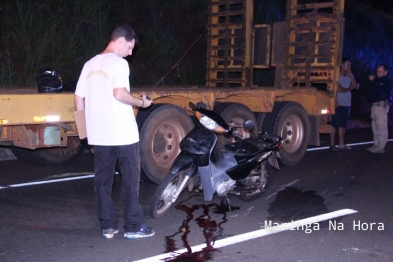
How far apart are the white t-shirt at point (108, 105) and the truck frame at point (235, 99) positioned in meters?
1.53

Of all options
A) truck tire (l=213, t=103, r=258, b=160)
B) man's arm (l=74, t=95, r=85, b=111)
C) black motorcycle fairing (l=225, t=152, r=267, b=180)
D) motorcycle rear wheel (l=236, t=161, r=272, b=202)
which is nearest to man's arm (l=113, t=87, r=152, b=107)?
man's arm (l=74, t=95, r=85, b=111)

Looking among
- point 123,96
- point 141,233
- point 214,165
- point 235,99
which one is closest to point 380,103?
point 235,99

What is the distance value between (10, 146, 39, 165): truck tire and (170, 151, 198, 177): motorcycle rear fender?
3633 millimetres

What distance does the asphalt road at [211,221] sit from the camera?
18.1 feet

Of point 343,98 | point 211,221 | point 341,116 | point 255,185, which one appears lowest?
point 211,221

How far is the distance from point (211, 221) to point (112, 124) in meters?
1.73

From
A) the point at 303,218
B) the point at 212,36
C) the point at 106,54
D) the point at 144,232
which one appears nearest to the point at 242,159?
the point at 303,218

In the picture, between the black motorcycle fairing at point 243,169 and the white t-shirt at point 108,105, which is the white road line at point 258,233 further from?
the white t-shirt at point 108,105

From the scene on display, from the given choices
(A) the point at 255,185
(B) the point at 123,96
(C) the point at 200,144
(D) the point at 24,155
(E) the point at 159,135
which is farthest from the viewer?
(D) the point at 24,155

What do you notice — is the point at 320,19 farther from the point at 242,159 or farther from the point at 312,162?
the point at 242,159

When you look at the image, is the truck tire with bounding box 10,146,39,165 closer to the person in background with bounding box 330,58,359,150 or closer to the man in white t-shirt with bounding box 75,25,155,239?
the man in white t-shirt with bounding box 75,25,155,239

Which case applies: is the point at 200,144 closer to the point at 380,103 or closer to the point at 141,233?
the point at 141,233

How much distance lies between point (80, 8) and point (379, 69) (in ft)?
25.1

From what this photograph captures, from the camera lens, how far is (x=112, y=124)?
5.67 metres
